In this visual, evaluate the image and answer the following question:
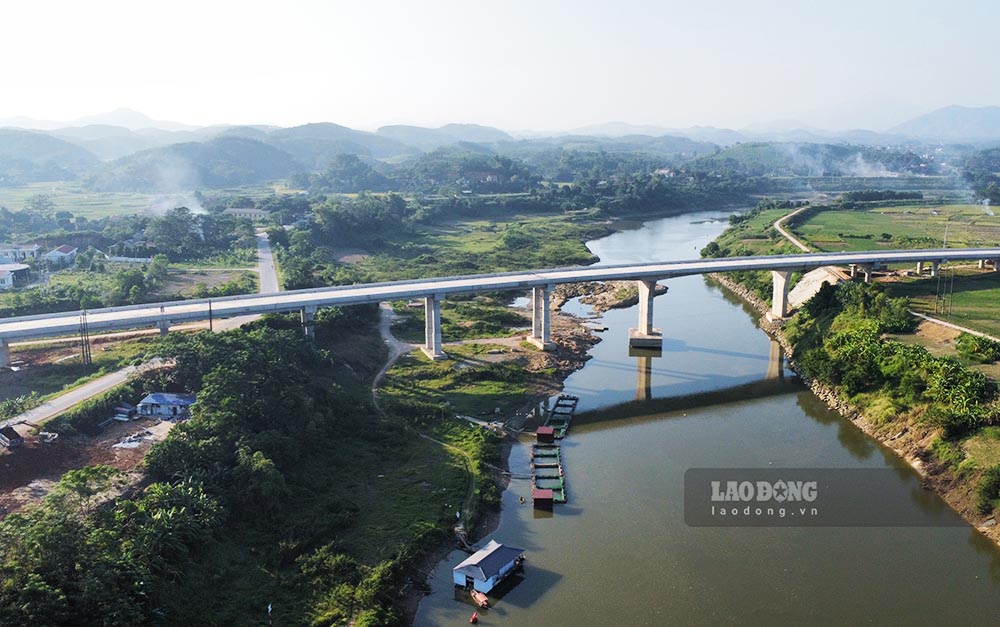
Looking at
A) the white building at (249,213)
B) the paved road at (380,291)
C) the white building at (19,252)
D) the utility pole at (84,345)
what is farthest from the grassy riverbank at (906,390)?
the white building at (249,213)

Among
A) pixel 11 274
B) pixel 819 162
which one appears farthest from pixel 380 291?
pixel 819 162

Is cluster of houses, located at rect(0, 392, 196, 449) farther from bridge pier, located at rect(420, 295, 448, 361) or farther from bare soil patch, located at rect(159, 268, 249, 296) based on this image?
bare soil patch, located at rect(159, 268, 249, 296)

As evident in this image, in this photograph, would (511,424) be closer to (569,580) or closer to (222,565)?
(569,580)

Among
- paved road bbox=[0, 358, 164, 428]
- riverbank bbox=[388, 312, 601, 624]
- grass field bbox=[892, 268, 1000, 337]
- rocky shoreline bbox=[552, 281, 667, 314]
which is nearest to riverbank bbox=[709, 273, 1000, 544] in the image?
grass field bbox=[892, 268, 1000, 337]

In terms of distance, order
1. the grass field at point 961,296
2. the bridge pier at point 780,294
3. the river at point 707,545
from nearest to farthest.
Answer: the river at point 707,545 < the grass field at point 961,296 < the bridge pier at point 780,294

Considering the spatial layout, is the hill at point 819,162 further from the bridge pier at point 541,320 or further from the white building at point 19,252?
the white building at point 19,252

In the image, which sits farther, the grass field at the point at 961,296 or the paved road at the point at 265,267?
the paved road at the point at 265,267
